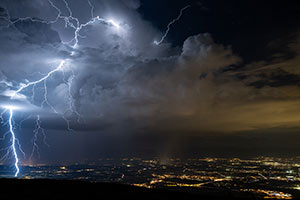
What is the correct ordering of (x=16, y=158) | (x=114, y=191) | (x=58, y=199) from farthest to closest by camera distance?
(x=16, y=158)
(x=114, y=191)
(x=58, y=199)

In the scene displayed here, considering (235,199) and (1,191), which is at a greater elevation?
(1,191)

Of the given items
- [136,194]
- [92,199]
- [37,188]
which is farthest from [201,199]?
[37,188]

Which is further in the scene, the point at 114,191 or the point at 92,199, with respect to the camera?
the point at 114,191

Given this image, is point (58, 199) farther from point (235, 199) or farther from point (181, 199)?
point (235, 199)

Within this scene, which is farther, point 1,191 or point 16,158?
point 16,158

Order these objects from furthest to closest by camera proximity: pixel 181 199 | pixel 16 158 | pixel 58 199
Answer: pixel 16 158 → pixel 181 199 → pixel 58 199

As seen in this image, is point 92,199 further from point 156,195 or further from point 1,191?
point 1,191

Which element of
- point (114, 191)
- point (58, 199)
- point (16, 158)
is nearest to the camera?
point (58, 199)

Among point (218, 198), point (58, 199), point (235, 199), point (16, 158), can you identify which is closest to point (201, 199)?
point (218, 198)

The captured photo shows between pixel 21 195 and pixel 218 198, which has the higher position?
pixel 21 195
